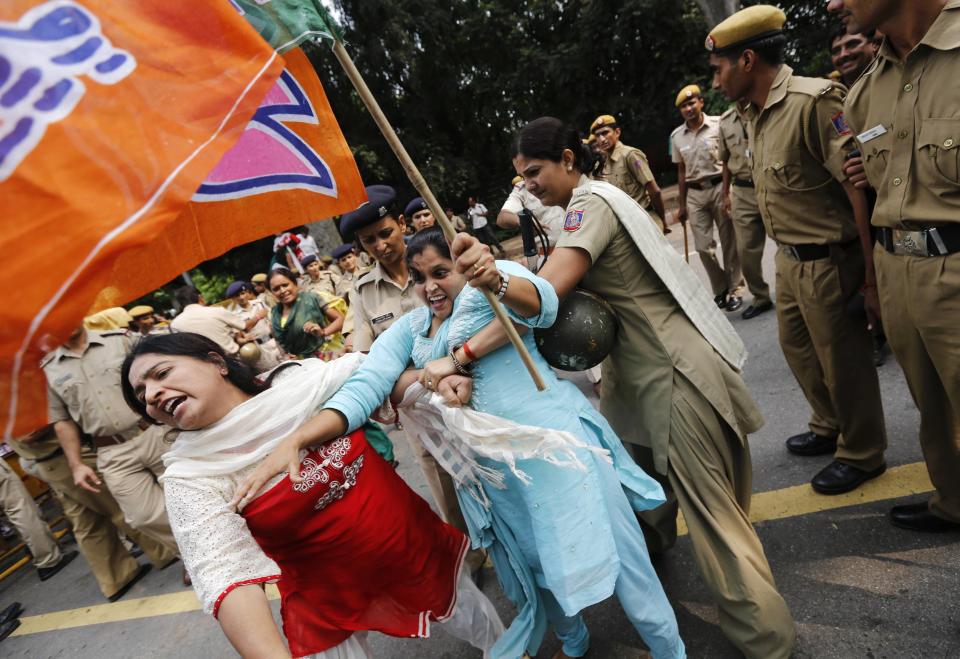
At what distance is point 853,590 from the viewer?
6.26 feet

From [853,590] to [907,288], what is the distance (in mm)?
1080

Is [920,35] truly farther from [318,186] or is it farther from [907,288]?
[318,186]

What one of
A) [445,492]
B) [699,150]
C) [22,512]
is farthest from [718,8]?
[22,512]

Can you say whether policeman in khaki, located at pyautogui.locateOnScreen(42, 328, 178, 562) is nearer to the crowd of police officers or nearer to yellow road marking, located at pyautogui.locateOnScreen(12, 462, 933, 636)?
Result: the crowd of police officers

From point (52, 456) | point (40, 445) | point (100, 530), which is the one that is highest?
point (40, 445)

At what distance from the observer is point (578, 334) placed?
1634mm

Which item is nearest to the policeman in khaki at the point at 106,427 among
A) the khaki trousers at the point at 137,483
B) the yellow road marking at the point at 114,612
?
the khaki trousers at the point at 137,483

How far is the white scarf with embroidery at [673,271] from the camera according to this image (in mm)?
1726

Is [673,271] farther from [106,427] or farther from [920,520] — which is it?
[106,427]

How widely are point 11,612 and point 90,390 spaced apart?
84.8 inches

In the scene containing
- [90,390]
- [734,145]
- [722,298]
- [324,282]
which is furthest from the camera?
[324,282]

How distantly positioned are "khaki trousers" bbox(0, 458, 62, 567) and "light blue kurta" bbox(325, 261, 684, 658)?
4408mm

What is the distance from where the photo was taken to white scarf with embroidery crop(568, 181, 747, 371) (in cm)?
173

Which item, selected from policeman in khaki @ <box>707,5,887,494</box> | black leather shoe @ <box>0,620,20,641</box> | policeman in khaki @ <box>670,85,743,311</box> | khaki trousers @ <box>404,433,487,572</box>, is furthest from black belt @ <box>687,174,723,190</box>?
black leather shoe @ <box>0,620,20,641</box>
